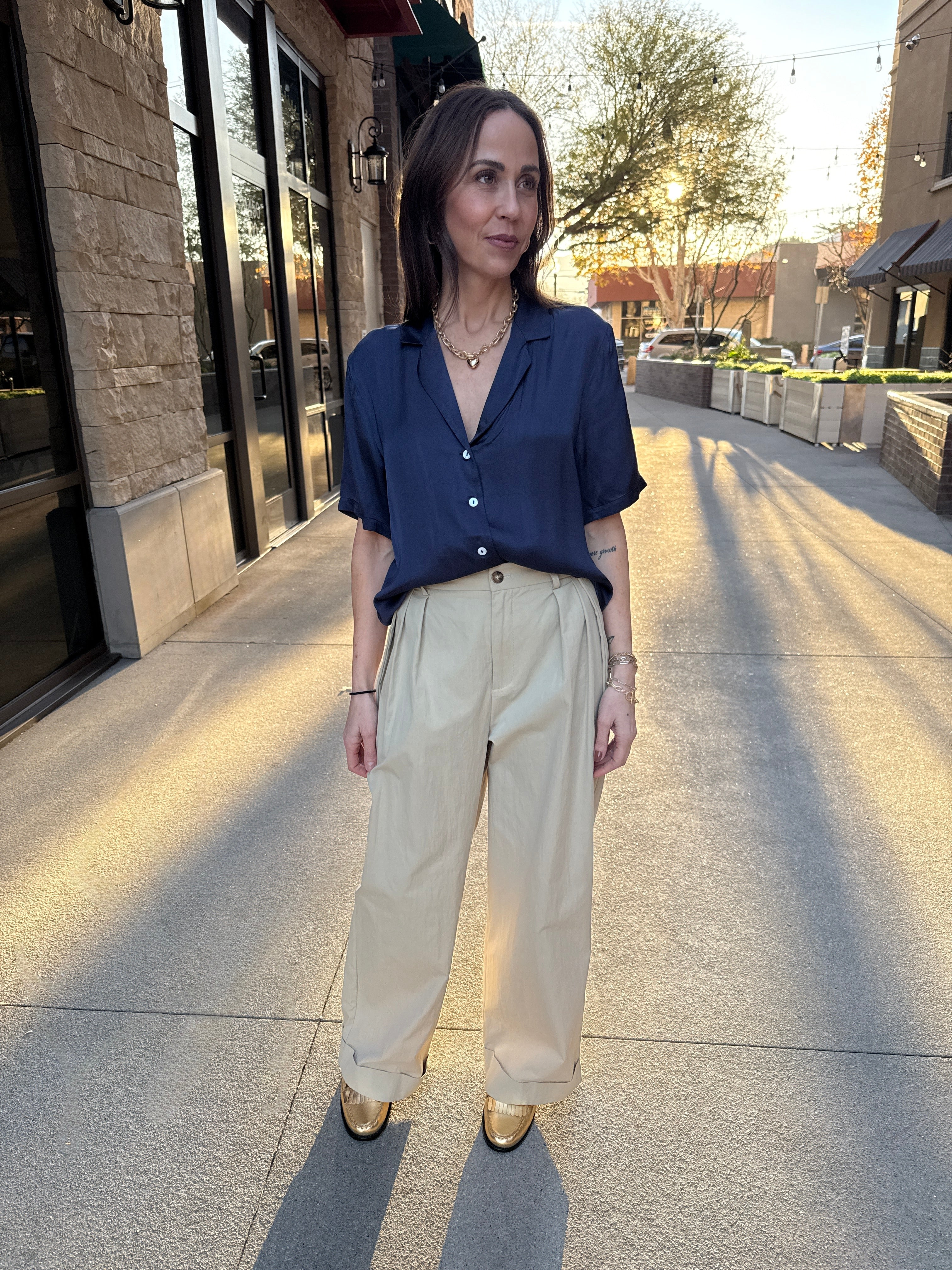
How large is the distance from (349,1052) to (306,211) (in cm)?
807

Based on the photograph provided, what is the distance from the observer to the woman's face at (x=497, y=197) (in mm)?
1555

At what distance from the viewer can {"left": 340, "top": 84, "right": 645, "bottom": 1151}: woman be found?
1572 mm

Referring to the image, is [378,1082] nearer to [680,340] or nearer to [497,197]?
[497,197]

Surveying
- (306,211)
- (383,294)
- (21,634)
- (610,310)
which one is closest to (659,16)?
(383,294)

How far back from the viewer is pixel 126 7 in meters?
4.53

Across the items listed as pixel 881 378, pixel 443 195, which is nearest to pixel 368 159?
pixel 881 378

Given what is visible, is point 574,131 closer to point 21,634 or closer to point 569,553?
point 21,634

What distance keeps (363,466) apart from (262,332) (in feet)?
19.5

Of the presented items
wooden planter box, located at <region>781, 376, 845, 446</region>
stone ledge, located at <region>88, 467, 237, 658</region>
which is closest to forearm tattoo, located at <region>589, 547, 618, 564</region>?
stone ledge, located at <region>88, 467, 237, 658</region>

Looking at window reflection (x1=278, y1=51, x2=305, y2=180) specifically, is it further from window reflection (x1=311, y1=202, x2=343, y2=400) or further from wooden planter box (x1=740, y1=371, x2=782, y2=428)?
wooden planter box (x1=740, y1=371, x2=782, y2=428)

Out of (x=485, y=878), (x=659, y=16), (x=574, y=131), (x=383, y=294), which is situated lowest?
(x=485, y=878)

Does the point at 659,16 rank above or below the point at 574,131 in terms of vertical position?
above

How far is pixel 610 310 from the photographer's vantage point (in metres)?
51.6

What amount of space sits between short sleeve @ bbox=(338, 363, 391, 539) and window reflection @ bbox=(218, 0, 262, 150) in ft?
19.1
